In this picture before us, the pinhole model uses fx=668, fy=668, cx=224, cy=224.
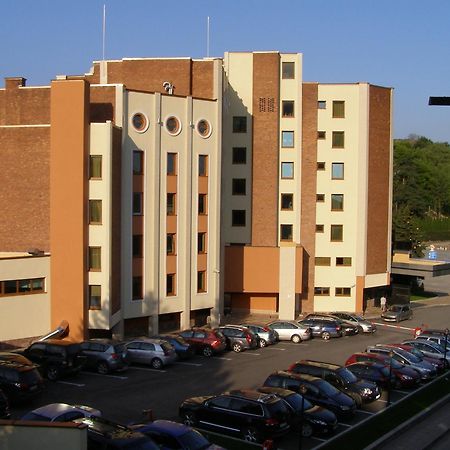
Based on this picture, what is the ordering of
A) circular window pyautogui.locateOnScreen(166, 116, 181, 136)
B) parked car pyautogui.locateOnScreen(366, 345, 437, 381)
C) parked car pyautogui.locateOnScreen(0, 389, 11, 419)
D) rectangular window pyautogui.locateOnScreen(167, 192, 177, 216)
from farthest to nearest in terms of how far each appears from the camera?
1. rectangular window pyautogui.locateOnScreen(167, 192, 177, 216)
2. circular window pyautogui.locateOnScreen(166, 116, 181, 136)
3. parked car pyautogui.locateOnScreen(366, 345, 437, 381)
4. parked car pyautogui.locateOnScreen(0, 389, 11, 419)

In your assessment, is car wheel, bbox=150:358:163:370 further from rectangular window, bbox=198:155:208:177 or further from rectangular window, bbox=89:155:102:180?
rectangular window, bbox=198:155:208:177

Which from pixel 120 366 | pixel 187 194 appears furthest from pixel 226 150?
pixel 120 366

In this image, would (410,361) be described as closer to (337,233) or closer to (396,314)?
(396,314)

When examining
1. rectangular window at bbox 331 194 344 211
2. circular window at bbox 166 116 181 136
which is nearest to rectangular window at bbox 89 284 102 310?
circular window at bbox 166 116 181 136

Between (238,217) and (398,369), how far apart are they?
24950 millimetres

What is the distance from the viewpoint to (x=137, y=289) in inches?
1613

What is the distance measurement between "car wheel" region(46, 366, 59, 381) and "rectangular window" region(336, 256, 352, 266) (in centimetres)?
3164

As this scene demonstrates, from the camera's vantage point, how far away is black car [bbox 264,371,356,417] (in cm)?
2417

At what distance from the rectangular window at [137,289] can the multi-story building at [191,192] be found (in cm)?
21

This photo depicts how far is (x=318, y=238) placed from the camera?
2173 inches

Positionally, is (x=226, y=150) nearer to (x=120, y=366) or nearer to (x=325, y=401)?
(x=120, y=366)

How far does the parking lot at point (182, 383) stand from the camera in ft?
80.9

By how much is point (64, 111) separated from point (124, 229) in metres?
7.89

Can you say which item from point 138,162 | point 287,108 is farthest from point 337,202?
point 138,162
